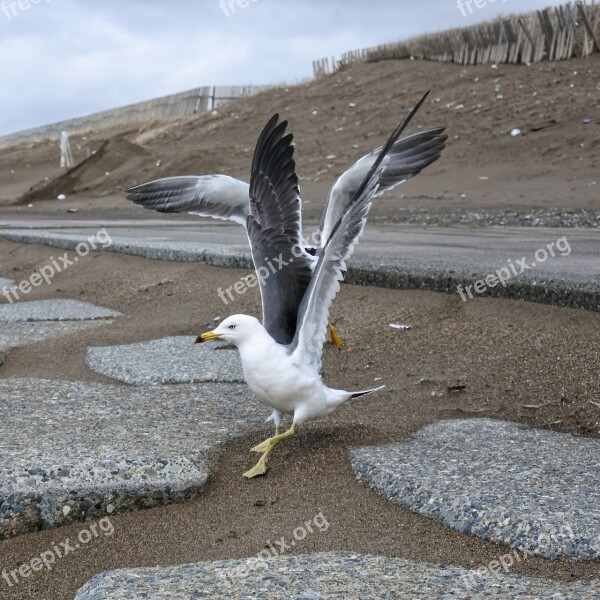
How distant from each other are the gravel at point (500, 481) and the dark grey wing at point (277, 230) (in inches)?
25.1

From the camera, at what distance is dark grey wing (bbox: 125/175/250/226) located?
14.2 ft

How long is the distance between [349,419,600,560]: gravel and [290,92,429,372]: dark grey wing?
36 centimetres

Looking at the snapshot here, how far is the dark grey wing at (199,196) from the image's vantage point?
4.33 metres

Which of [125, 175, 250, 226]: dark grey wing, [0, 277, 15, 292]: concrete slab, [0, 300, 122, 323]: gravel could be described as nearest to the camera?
[125, 175, 250, 226]: dark grey wing

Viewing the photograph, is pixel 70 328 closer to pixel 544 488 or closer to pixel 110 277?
pixel 110 277

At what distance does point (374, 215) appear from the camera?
11508mm

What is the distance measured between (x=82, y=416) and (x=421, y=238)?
513cm

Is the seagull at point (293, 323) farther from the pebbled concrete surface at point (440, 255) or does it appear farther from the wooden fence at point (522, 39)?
the wooden fence at point (522, 39)

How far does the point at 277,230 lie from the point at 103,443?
1167 mm

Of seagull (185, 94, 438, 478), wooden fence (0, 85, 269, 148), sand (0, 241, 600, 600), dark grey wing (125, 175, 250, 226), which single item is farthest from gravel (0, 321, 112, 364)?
wooden fence (0, 85, 269, 148)

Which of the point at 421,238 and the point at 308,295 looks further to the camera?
the point at 421,238

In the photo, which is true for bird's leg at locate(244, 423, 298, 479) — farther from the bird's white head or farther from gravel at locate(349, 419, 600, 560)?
the bird's white head

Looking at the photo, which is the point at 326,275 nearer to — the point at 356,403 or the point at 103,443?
the point at 356,403

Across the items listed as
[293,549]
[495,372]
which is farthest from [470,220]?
[293,549]
